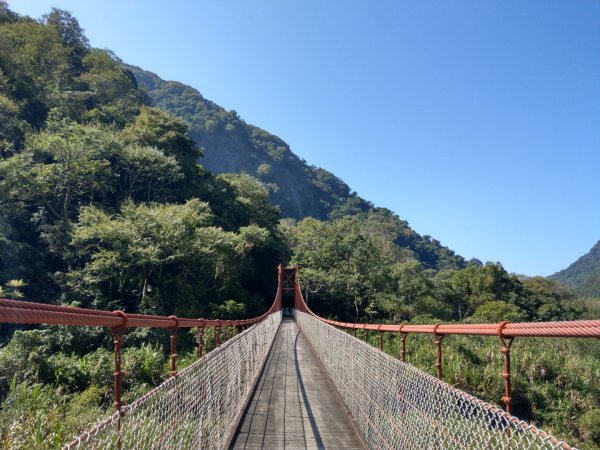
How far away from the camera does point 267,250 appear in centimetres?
3288

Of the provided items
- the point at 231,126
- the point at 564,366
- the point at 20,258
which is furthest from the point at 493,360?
the point at 231,126

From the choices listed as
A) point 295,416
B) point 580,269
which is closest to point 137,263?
point 295,416

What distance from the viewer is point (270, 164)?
9356 centimetres

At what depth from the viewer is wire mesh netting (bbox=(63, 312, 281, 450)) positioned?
146 cm

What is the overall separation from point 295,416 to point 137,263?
51.0ft

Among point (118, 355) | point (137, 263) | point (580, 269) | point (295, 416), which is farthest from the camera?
point (580, 269)

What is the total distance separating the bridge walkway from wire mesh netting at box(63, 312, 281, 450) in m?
0.23

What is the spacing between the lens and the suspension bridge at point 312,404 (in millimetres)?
1395

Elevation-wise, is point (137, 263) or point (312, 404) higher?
point (137, 263)

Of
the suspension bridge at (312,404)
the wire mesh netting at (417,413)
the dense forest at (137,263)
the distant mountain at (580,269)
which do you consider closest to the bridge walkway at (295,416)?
the suspension bridge at (312,404)

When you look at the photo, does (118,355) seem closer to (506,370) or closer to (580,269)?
(506,370)

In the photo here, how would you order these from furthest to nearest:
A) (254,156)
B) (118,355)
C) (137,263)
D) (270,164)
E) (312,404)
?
Result: 1. (270,164)
2. (254,156)
3. (137,263)
4. (312,404)
5. (118,355)

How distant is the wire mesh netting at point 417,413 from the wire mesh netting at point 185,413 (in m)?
1.08

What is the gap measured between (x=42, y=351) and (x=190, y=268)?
28.1ft
